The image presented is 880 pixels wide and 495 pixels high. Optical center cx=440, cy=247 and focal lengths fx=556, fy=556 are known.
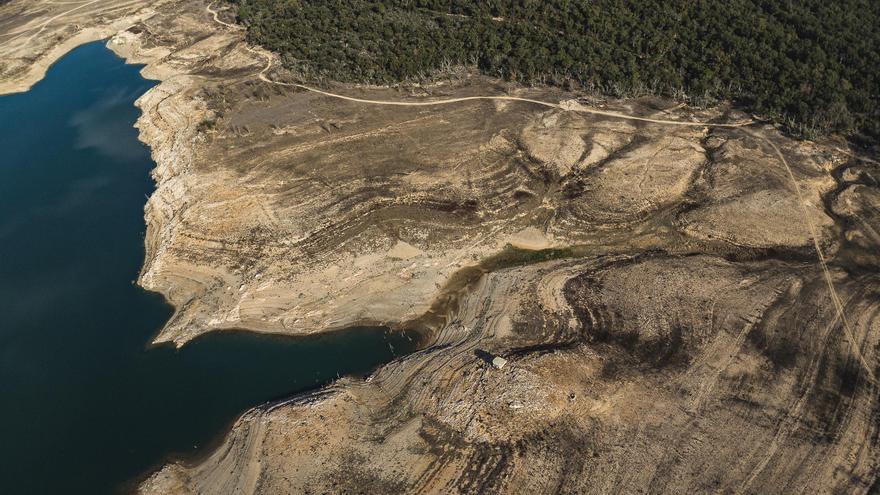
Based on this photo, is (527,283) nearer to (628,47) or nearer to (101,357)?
(101,357)

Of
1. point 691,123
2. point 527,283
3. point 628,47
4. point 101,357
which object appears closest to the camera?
point 101,357

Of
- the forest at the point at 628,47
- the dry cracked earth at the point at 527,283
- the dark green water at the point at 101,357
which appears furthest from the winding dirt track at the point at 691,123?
the dark green water at the point at 101,357

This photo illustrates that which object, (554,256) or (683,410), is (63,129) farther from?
(683,410)

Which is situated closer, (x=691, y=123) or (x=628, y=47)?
(x=691, y=123)

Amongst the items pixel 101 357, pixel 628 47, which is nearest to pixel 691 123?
pixel 628 47

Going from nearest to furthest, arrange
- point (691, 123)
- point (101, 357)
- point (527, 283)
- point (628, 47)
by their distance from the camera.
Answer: point (101, 357) < point (527, 283) < point (691, 123) < point (628, 47)

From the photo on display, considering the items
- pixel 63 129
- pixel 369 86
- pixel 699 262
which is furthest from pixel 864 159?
pixel 63 129

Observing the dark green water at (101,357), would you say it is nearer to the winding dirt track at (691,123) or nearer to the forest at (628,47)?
the winding dirt track at (691,123)
